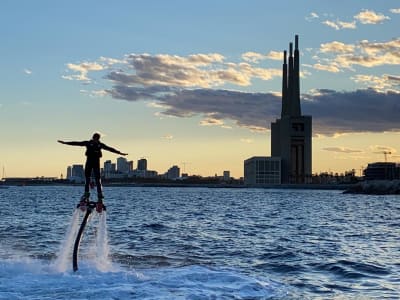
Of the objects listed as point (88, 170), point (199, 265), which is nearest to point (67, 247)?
point (88, 170)

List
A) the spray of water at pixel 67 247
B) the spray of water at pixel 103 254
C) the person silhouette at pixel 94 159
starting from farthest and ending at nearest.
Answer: the spray of water at pixel 103 254 → the spray of water at pixel 67 247 → the person silhouette at pixel 94 159

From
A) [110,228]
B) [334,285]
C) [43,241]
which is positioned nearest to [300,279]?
[334,285]

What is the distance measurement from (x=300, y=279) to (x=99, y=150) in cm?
1033

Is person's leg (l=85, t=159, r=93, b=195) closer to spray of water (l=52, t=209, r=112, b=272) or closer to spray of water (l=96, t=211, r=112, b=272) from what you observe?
spray of water (l=52, t=209, r=112, b=272)

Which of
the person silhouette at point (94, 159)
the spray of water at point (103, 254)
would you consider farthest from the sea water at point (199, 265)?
the person silhouette at point (94, 159)

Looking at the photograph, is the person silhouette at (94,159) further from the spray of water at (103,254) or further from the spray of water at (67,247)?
the spray of water at (67,247)

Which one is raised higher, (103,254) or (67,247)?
(67,247)

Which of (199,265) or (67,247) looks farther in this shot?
(199,265)

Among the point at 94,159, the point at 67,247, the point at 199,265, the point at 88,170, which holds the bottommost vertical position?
the point at 199,265

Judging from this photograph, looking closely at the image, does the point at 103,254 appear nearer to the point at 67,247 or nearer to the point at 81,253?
the point at 81,253

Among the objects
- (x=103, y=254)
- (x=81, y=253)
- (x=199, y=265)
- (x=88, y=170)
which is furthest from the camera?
(x=81, y=253)

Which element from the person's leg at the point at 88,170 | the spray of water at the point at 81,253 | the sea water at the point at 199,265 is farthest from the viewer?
the spray of water at the point at 81,253

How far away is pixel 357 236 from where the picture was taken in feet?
154

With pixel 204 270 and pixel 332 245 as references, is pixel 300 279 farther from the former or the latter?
pixel 332 245
